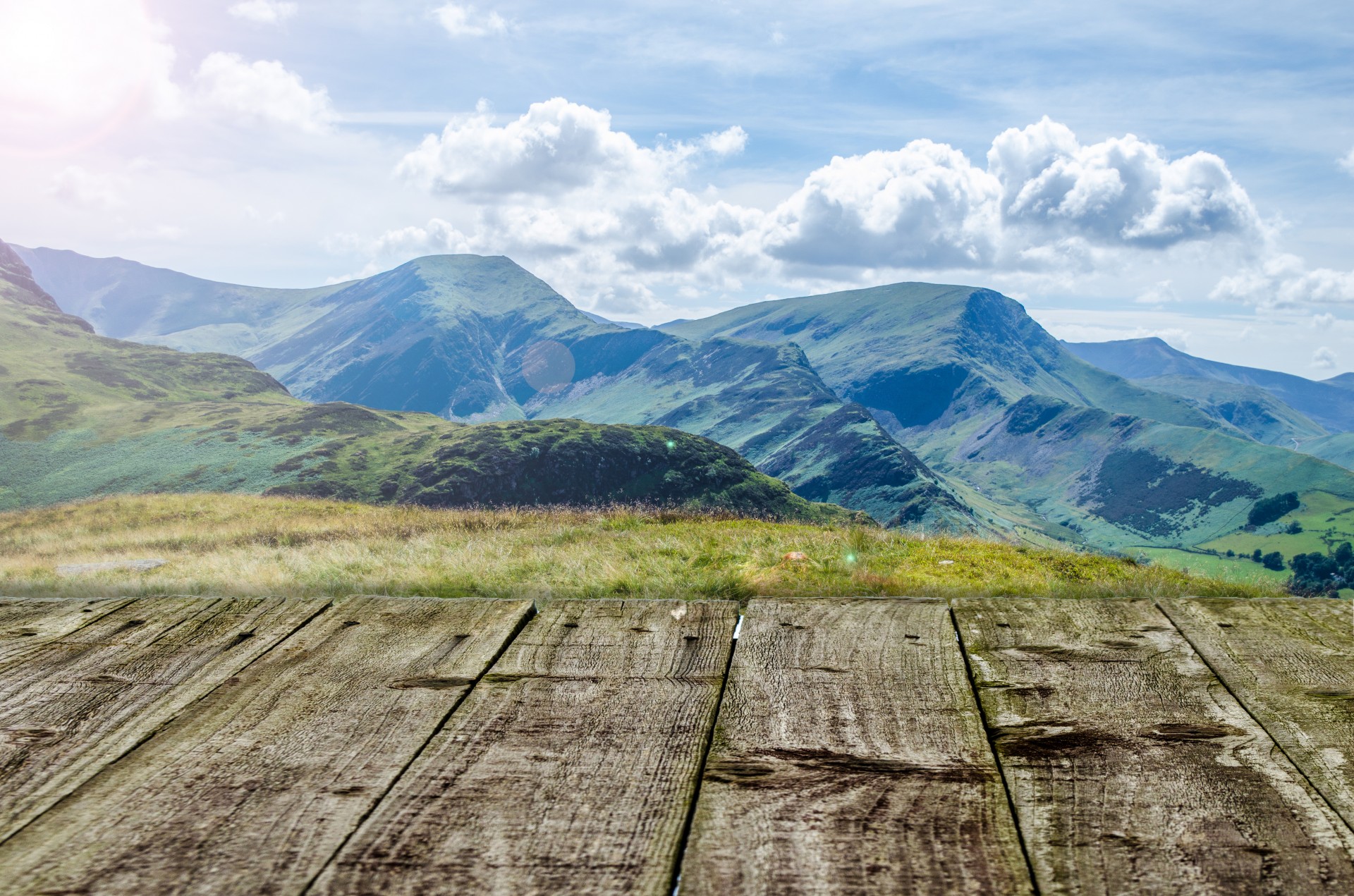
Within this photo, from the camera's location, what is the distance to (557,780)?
242cm

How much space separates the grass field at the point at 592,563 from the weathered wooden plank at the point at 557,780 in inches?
67.5

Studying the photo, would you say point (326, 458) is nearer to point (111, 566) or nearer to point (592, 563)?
point (111, 566)

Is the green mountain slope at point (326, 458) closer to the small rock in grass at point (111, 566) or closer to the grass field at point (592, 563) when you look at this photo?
the grass field at point (592, 563)

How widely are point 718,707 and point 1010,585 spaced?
11.5 feet

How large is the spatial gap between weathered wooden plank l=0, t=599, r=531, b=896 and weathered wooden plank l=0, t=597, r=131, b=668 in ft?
4.27

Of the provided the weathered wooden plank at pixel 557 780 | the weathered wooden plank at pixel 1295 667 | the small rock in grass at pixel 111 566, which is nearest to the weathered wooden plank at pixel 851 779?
the weathered wooden plank at pixel 557 780

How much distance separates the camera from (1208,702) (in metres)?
2.90

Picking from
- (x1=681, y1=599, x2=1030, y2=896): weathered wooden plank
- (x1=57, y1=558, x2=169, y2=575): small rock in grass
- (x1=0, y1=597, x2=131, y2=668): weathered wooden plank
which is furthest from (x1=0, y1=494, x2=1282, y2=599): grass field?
(x1=681, y1=599, x2=1030, y2=896): weathered wooden plank

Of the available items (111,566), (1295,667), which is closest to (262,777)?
(1295,667)

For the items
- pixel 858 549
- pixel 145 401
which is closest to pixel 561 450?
pixel 145 401

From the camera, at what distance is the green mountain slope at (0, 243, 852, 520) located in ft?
458

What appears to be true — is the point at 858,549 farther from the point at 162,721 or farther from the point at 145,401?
the point at 145,401

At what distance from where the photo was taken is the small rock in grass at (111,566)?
9.16 meters

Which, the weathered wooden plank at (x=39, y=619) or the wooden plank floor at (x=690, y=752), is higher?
the wooden plank floor at (x=690, y=752)
